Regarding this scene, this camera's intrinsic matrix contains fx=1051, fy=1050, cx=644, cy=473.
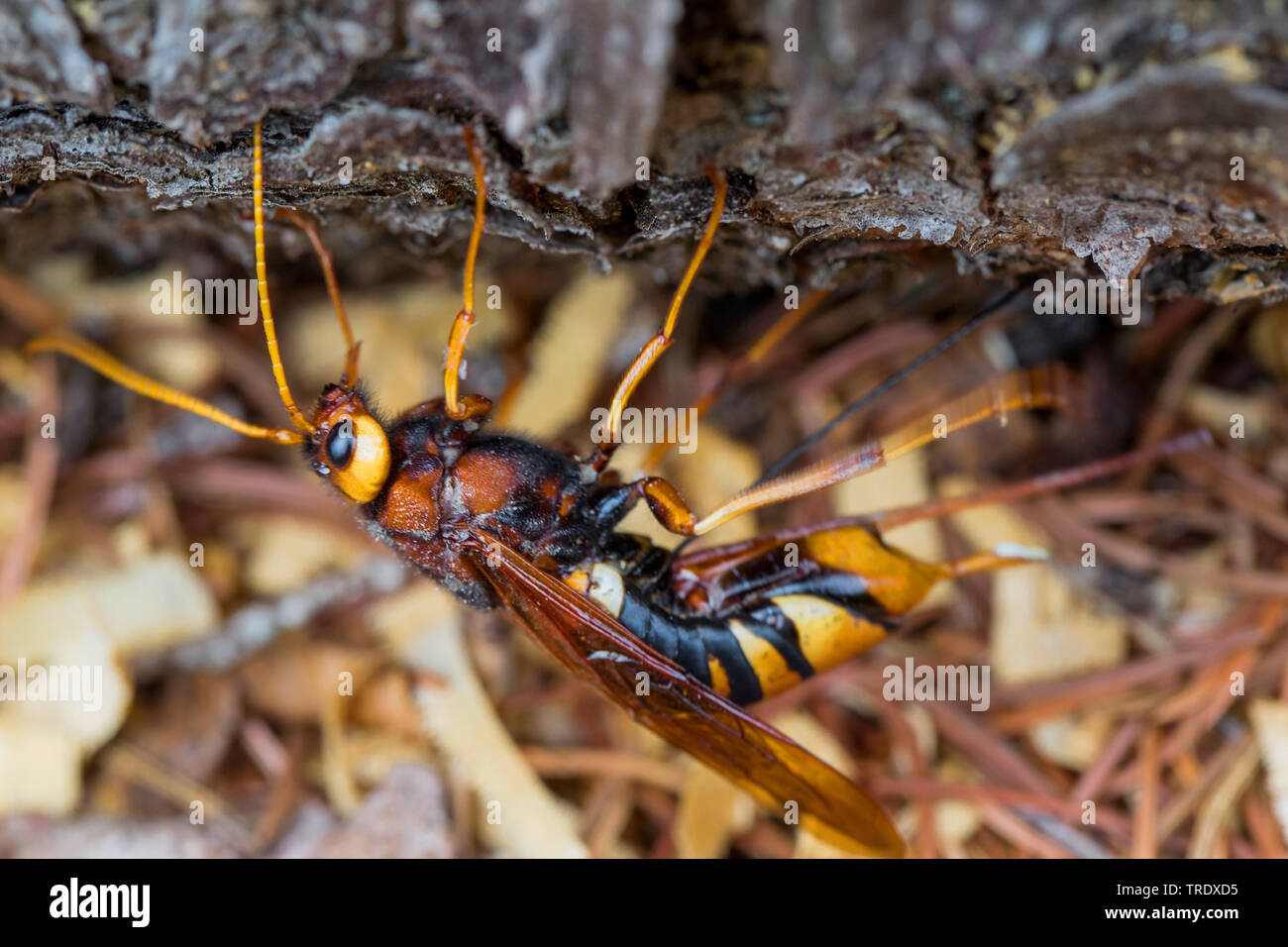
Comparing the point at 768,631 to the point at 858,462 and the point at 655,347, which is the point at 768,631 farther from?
the point at 655,347

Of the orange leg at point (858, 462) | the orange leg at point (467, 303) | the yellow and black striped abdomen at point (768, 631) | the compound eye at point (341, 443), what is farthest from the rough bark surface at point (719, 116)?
the yellow and black striped abdomen at point (768, 631)

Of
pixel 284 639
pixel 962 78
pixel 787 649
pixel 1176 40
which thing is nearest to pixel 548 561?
pixel 787 649

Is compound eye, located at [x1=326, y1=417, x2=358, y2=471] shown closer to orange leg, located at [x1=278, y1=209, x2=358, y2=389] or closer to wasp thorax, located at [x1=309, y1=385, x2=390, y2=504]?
wasp thorax, located at [x1=309, y1=385, x2=390, y2=504]

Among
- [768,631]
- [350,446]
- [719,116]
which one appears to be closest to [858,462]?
[768,631]

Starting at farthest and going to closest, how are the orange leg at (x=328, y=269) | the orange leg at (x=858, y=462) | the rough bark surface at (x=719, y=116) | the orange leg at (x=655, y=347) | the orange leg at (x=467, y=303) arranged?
1. the orange leg at (x=328, y=269)
2. the orange leg at (x=858, y=462)
3. the orange leg at (x=655, y=347)
4. the orange leg at (x=467, y=303)
5. the rough bark surface at (x=719, y=116)

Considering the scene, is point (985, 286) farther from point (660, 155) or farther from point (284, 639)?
→ point (284, 639)

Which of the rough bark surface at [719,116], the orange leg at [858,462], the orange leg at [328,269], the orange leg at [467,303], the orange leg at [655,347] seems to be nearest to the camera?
the rough bark surface at [719,116]

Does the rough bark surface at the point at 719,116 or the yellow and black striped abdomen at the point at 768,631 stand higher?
the rough bark surface at the point at 719,116

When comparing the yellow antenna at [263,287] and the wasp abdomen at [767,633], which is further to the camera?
the wasp abdomen at [767,633]

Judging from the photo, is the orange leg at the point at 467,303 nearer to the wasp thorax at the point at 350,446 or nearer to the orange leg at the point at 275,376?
the wasp thorax at the point at 350,446
